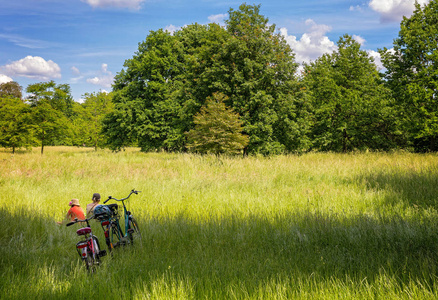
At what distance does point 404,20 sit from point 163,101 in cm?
2275

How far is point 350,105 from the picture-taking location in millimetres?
23766

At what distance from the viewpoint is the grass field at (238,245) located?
302 cm

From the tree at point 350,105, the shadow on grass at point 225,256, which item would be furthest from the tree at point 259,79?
the shadow on grass at point 225,256

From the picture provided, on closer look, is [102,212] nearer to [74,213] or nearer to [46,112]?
[74,213]

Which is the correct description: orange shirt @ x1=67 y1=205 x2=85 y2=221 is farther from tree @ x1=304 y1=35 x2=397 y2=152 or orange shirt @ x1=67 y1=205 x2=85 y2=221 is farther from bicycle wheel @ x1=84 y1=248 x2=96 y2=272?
tree @ x1=304 y1=35 x2=397 y2=152

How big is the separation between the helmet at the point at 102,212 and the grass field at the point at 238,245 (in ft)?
2.13

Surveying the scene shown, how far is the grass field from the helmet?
2.13 feet

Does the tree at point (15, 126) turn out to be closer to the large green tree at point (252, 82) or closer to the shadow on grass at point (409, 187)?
the large green tree at point (252, 82)

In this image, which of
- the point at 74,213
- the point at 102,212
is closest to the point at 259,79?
the point at 74,213

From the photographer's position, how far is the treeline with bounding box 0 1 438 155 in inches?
687

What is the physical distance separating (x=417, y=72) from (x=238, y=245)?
798 inches

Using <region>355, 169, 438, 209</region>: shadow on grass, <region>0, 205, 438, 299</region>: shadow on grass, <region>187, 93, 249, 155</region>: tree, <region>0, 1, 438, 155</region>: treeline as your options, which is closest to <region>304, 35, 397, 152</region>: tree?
<region>0, 1, 438, 155</region>: treeline

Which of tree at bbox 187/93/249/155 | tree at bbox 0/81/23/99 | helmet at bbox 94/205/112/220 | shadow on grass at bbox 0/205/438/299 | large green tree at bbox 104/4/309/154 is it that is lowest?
shadow on grass at bbox 0/205/438/299

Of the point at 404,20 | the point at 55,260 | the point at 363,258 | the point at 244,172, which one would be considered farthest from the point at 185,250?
the point at 404,20
